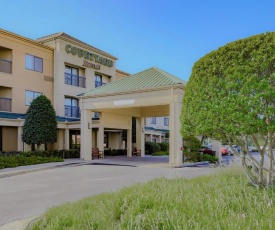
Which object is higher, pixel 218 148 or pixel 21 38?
pixel 21 38

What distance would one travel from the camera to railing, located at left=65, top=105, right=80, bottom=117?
98.2 feet

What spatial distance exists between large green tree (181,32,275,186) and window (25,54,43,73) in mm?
22243

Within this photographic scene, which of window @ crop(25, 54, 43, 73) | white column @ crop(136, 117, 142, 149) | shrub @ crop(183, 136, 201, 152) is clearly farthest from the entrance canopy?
window @ crop(25, 54, 43, 73)

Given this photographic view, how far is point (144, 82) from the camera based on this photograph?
72.3ft

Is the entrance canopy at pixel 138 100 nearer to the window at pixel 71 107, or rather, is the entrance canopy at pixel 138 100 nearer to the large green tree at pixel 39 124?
the large green tree at pixel 39 124

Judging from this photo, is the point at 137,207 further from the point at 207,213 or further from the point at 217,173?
the point at 217,173

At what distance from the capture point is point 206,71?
7688 millimetres

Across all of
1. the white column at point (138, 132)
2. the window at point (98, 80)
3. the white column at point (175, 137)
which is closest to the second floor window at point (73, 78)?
the window at point (98, 80)

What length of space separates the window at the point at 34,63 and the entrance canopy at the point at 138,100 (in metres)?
6.20

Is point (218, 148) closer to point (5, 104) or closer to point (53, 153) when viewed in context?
point (53, 153)

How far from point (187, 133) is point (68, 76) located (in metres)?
23.6

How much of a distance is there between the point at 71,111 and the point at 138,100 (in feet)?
36.7

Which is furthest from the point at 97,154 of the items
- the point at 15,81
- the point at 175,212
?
the point at 175,212

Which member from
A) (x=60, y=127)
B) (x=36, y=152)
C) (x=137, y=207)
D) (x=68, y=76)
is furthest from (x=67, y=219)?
(x=68, y=76)
